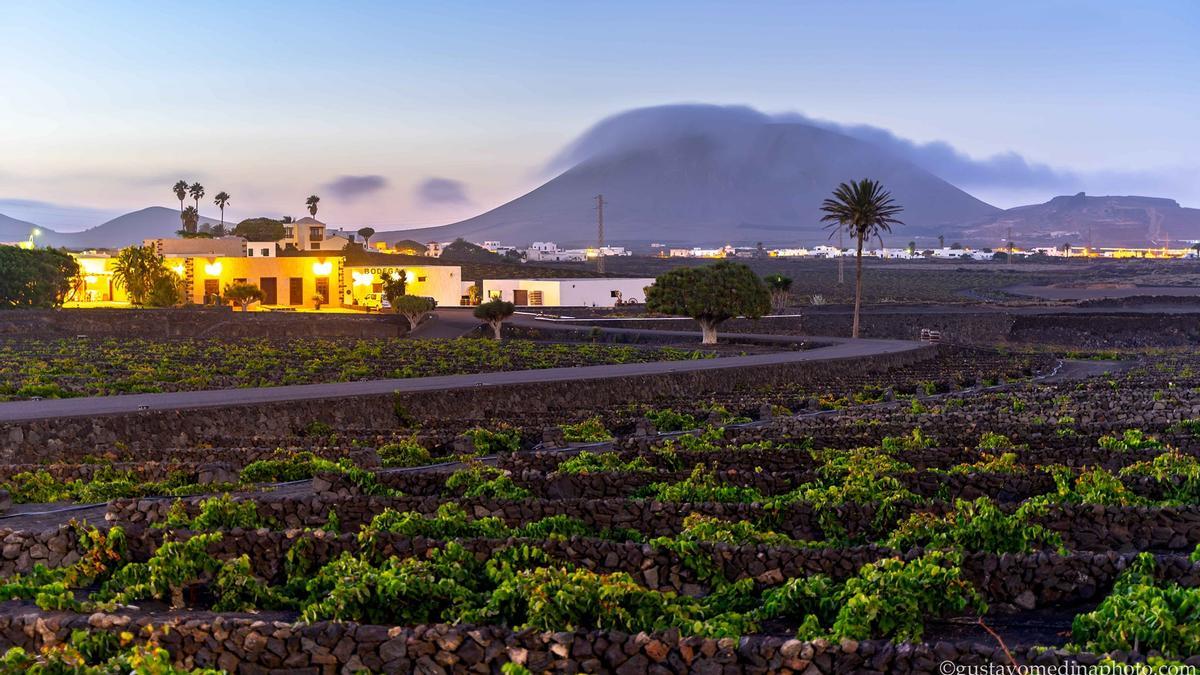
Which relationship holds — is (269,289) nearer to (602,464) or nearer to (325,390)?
(325,390)

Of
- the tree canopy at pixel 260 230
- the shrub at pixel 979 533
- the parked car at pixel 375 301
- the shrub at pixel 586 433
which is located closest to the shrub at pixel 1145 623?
the shrub at pixel 979 533

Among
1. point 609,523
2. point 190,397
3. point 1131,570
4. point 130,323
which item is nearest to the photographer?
point 1131,570

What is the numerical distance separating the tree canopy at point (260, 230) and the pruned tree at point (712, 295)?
69.3m

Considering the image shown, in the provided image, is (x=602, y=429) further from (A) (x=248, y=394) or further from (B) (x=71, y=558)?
(B) (x=71, y=558)

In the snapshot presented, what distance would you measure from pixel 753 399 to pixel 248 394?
12.7 metres

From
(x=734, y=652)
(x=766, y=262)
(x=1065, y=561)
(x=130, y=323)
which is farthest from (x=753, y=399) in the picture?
(x=766, y=262)

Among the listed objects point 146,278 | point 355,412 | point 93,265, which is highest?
point 93,265

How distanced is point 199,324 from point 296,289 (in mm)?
16159

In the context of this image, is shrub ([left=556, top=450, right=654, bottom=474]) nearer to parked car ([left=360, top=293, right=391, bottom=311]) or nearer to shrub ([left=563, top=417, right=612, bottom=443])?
shrub ([left=563, top=417, right=612, bottom=443])

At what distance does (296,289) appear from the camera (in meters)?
76.4

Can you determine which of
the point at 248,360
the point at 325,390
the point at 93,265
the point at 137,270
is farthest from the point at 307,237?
the point at 325,390

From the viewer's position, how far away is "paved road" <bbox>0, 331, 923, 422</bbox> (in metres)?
24.4

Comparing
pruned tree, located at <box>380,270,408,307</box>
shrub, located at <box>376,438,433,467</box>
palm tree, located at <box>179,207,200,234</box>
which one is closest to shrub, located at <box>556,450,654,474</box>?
shrub, located at <box>376,438,433,467</box>

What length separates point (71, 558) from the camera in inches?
532
